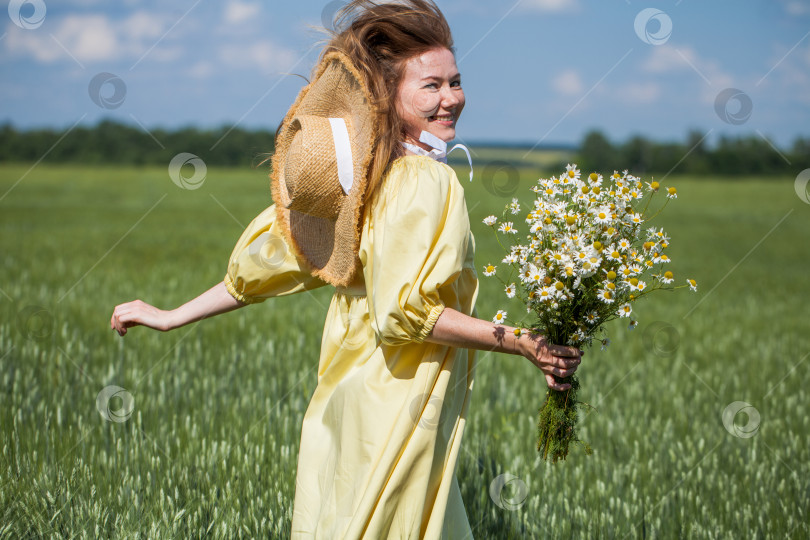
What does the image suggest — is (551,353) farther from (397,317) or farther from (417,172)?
(417,172)

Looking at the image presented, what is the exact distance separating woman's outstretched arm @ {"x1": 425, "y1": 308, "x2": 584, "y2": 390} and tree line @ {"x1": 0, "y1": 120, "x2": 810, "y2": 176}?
4011cm

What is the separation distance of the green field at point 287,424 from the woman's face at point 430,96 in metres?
0.88

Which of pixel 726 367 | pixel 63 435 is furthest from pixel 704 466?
pixel 63 435

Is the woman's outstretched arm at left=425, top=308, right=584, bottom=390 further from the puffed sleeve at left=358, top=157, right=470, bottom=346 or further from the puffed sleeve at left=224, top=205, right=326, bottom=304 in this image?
the puffed sleeve at left=224, top=205, right=326, bottom=304

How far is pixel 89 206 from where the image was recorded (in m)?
23.5

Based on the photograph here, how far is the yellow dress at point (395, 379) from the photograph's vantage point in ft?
6.87

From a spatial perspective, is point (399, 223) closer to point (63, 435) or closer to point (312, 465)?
point (312, 465)

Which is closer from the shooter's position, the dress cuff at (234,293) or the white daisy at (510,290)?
the white daisy at (510,290)

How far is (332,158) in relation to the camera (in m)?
2.18

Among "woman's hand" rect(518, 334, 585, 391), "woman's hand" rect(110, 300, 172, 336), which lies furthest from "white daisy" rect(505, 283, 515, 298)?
"woman's hand" rect(110, 300, 172, 336)

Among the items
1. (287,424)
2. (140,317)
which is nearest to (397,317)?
(140,317)

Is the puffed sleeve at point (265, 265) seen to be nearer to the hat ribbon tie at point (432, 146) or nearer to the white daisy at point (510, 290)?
the hat ribbon tie at point (432, 146)

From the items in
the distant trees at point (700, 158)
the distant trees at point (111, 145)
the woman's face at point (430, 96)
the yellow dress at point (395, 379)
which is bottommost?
the yellow dress at point (395, 379)

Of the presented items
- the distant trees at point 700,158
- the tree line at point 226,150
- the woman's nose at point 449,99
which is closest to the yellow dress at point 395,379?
the woman's nose at point 449,99
